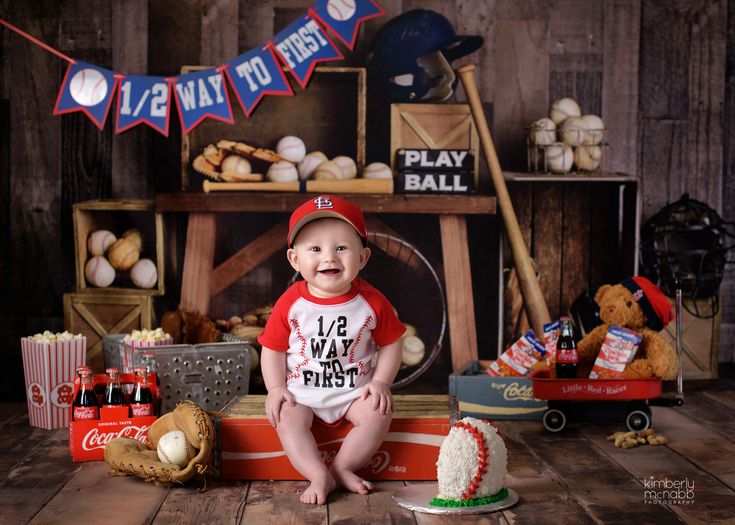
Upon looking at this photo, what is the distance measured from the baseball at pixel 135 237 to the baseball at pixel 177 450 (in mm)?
1801

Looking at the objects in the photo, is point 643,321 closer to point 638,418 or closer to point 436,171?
point 638,418

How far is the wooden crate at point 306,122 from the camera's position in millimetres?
4508

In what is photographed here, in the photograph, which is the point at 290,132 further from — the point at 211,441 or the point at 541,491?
the point at 541,491

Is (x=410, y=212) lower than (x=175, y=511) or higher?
higher

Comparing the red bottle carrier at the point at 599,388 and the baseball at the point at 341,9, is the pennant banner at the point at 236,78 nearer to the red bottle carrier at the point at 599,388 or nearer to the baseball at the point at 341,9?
the baseball at the point at 341,9

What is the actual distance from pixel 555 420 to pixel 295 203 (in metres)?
1.61

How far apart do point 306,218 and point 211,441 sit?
0.76 m

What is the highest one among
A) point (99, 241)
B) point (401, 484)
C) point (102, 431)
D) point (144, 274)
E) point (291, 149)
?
point (291, 149)

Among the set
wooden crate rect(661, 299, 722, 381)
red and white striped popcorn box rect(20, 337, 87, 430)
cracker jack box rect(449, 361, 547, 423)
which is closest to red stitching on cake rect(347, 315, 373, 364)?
cracker jack box rect(449, 361, 547, 423)

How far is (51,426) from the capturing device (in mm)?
3742

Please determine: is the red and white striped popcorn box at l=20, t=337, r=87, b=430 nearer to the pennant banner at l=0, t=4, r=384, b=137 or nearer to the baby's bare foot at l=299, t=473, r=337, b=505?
the pennant banner at l=0, t=4, r=384, b=137

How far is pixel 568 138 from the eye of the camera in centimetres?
442

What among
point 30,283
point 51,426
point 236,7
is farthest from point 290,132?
point 51,426

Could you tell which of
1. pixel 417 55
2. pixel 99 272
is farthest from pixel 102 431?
pixel 417 55
